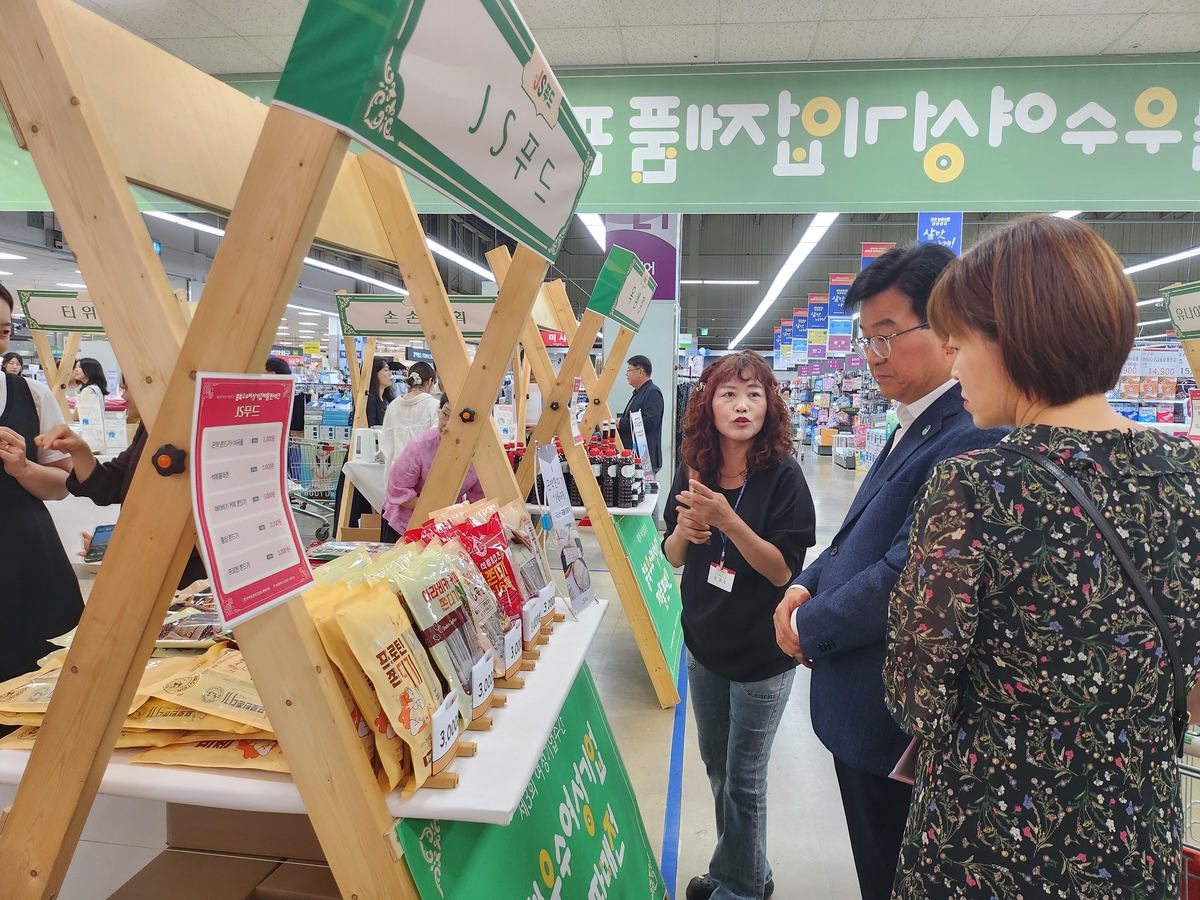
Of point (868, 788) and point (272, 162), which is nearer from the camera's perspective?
point (272, 162)

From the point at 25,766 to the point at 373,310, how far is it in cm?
554

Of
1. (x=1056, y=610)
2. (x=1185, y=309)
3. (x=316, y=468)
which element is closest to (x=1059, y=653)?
(x=1056, y=610)

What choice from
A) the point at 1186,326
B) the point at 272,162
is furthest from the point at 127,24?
the point at 1186,326

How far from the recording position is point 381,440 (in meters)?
6.04

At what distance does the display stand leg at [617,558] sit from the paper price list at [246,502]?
2717mm

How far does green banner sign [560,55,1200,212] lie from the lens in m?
3.16

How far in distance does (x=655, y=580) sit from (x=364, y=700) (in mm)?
3709

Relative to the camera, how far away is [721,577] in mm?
2137

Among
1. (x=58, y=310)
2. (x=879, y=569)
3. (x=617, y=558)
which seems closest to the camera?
(x=879, y=569)

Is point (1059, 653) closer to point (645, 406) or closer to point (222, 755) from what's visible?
point (222, 755)

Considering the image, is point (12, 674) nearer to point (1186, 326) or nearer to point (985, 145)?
point (985, 145)

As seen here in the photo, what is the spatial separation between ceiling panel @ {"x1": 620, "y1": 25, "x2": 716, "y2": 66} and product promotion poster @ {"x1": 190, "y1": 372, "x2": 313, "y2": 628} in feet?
9.55

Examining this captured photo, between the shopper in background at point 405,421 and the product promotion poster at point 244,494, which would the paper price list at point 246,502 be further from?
the shopper in background at point 405,421

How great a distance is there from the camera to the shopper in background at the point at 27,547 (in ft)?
6.96
